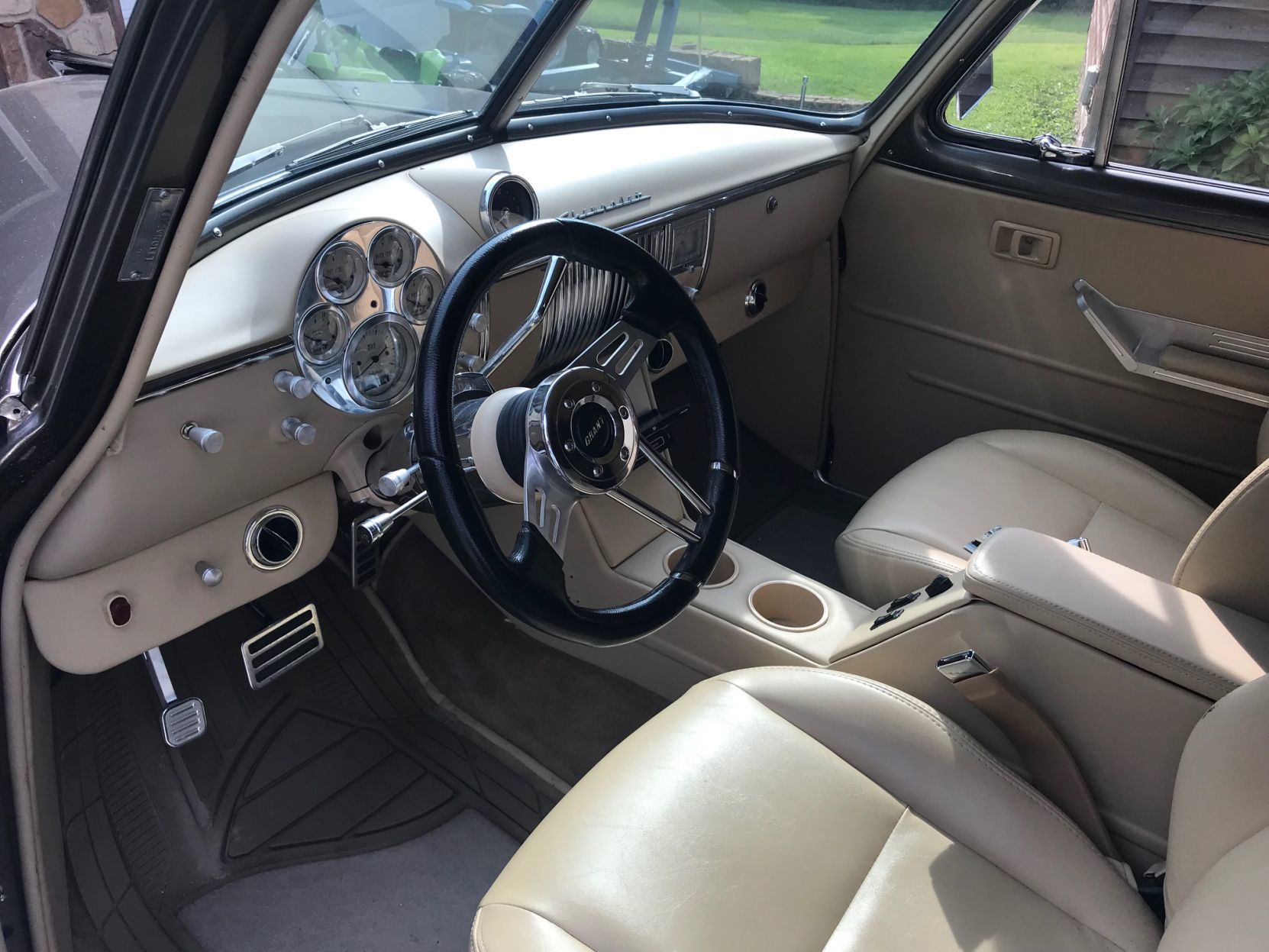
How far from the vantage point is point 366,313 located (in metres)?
1.38

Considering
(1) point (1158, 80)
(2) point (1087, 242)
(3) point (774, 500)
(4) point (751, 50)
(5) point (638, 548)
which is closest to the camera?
(5) point (638, 548)

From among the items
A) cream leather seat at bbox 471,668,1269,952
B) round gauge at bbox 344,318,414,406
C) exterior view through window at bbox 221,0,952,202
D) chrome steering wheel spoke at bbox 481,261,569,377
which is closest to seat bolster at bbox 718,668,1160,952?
cream leather seat at bbox 471,668,1269,952

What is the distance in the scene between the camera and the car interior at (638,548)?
42.9 inches

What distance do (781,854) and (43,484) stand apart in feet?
3.08

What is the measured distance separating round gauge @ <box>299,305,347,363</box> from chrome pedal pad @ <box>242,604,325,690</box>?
589 millimetres

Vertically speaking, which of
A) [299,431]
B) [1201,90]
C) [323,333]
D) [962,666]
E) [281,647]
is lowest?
[281,647]

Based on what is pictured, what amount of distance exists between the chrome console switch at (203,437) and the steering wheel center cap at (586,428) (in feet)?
1.33

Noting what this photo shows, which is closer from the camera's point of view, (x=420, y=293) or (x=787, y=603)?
(x=420, y=293)

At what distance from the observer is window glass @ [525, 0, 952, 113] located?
6.39ft

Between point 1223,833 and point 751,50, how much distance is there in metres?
1.88

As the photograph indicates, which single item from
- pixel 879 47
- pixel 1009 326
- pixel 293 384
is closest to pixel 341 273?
pixel 293 384

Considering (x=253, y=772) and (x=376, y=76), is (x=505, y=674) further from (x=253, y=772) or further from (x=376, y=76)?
(x=376, y=76)

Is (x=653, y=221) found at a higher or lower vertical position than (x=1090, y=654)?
higher

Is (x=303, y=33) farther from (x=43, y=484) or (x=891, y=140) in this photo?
(x=891, y=140)
